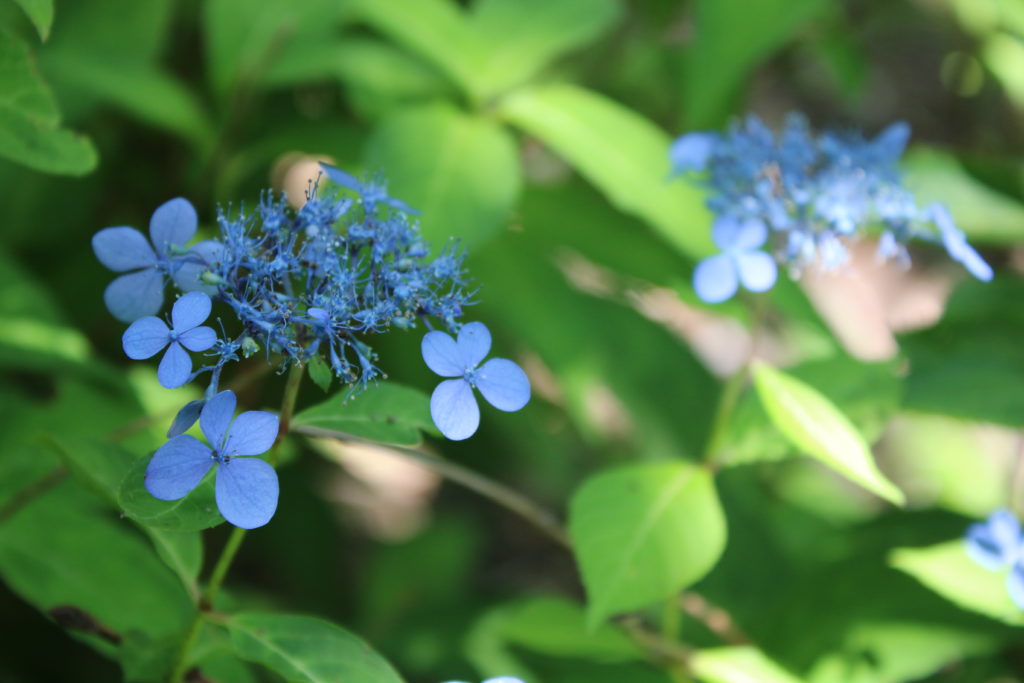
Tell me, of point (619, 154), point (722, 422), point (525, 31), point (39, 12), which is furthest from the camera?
point (525, 31)

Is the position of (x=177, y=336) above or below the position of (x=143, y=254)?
below

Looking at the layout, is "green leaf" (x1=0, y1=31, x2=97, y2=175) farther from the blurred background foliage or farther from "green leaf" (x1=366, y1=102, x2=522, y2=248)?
"green leaf" (x1=366, y1=102, x2=522, y2=248)

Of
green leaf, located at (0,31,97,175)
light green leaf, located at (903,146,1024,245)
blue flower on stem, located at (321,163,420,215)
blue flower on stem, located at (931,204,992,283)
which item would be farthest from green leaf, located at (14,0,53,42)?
light green leaf, located at (903,146,1024,245)

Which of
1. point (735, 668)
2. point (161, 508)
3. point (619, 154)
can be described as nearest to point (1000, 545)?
point (735, 668)

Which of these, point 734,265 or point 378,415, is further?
point 734,265

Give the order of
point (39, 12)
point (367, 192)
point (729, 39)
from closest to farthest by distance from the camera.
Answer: point (39, 12)
point (367, 192)
point (729, 39)

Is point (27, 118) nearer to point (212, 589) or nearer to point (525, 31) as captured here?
point (212, 589)

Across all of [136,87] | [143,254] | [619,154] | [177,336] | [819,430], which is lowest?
[177,336]

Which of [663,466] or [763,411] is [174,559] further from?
[763,411]

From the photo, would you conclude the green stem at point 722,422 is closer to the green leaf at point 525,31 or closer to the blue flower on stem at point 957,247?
the blue flower on stem at point 957,247
